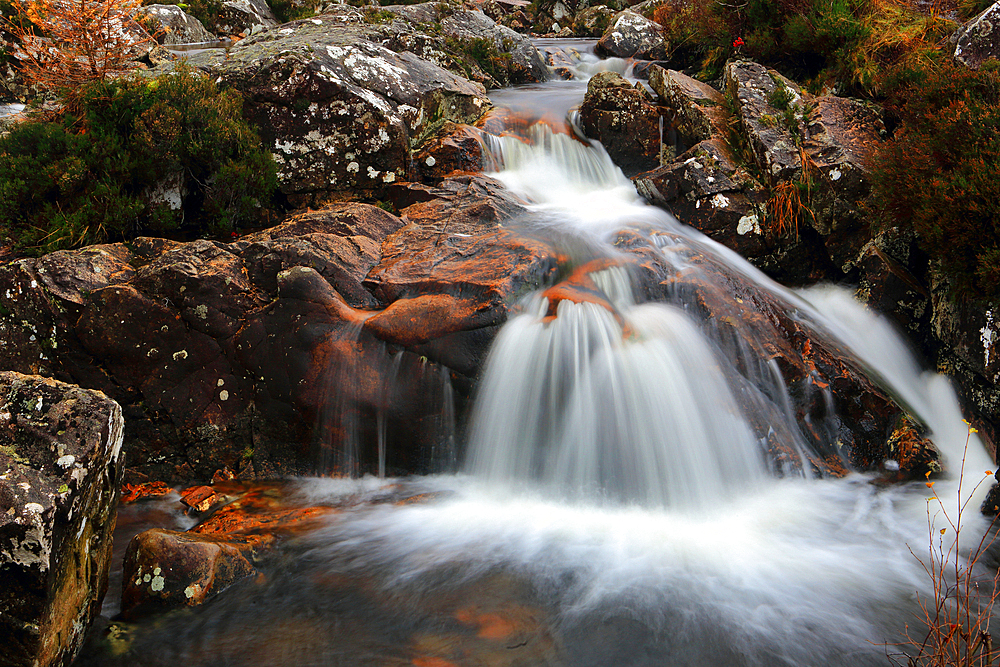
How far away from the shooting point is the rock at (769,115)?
7.32 meters

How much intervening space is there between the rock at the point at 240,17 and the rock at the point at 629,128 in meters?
8.42

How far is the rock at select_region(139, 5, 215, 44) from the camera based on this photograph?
11114mm

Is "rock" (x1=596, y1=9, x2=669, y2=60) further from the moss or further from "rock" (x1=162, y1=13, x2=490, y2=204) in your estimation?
the moss

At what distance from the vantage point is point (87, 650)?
10.3ft

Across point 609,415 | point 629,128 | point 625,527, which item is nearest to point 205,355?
point 609,415

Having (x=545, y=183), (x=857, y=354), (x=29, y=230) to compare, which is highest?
(x=545, y=183)

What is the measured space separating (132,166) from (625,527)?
20.5 feet

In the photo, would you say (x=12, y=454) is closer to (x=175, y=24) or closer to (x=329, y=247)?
(x=329, y=247)

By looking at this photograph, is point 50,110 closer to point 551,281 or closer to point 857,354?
point 551,281

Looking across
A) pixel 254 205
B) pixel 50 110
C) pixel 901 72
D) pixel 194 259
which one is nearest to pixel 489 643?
pixel 194 259

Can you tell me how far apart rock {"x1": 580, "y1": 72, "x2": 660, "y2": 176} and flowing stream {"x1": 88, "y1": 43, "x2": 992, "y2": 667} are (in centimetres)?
289

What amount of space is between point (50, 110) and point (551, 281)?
19.7 ft

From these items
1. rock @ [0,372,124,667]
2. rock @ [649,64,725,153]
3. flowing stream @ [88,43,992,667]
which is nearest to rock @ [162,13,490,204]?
flowing stream @ [88,43,992,667]

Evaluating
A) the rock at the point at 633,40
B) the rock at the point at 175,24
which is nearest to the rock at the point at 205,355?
the rock at the point at 175,24
